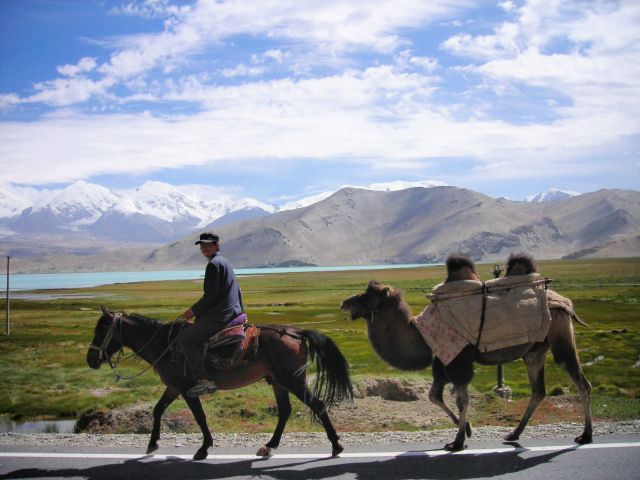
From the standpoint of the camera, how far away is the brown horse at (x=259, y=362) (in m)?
9.13

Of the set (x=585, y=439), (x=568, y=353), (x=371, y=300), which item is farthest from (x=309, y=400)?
(x=568, y=353)

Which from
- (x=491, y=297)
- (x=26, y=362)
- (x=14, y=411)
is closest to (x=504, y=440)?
(x=491, y=297)

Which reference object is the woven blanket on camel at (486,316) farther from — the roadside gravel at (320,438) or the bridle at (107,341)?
the bridle at (107,341)

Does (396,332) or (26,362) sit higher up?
(396,332)

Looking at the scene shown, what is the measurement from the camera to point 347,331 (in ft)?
136

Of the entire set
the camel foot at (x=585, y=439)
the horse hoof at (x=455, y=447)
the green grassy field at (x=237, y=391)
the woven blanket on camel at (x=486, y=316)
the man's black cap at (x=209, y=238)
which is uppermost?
the man's black cap at (x=209, y=238)

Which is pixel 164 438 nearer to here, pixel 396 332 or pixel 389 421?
pixel 396 332

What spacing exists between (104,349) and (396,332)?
4.59 meters

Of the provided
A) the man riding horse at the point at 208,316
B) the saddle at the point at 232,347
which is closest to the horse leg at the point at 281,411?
the saddle at the point at 232,347

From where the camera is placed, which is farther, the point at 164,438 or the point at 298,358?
the point at 164,438

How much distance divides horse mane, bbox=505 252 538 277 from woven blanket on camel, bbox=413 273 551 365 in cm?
23

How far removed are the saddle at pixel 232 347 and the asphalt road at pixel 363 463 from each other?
1.27m

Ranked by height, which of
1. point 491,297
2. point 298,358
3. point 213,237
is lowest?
point 298,358

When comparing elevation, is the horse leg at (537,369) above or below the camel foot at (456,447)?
above
